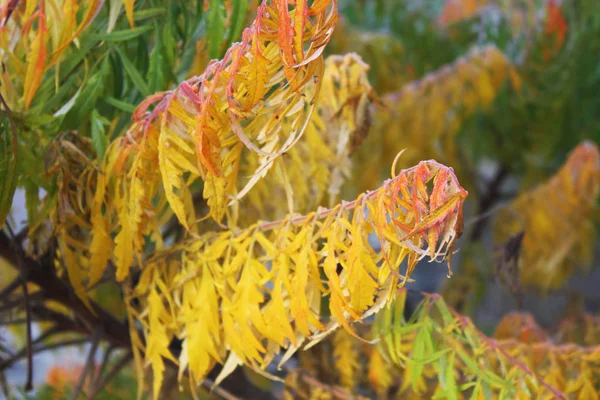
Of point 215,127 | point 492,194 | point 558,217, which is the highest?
point 215,127

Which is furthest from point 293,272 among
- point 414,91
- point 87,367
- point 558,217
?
point 558,217

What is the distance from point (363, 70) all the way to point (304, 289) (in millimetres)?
286

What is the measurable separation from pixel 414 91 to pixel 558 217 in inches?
12.8

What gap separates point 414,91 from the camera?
3.86 feet

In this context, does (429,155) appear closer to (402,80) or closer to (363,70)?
(402,80)

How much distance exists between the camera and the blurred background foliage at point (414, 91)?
0.59 meters

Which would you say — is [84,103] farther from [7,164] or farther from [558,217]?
[558,217]

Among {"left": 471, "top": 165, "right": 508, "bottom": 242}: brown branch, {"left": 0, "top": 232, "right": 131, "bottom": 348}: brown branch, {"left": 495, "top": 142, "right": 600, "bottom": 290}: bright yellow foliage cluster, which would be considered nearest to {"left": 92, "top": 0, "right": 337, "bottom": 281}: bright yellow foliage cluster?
{"left": 0, "top": 232, "right": 131, "bottom": 348}: brown branch

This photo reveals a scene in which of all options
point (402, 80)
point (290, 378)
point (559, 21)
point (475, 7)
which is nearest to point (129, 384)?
point (290, 378)

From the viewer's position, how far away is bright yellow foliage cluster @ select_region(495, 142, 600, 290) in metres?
1.10

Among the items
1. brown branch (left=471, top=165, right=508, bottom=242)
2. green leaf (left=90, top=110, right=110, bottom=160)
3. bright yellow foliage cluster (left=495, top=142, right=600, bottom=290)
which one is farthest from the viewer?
brown branch (left=471, top=165, right=508, bottom=242)

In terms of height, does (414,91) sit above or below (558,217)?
above

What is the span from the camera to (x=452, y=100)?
1178 millimetres

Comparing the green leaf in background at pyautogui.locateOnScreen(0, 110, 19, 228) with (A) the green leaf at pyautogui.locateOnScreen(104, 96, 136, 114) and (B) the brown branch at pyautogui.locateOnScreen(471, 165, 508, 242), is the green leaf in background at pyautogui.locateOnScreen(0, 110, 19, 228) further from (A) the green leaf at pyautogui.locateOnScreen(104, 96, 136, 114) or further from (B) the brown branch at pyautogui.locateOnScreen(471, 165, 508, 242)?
(B) the brown branch at pyautogui.locateOnScreen(471, 165, 508, 242)
